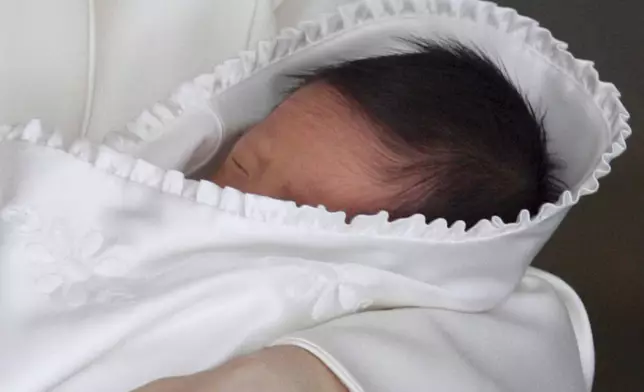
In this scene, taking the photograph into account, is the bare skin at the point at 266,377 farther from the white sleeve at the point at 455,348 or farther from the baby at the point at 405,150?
the baby at the point at 405,150

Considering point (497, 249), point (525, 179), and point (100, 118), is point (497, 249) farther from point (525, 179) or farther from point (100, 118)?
point (100, 118)

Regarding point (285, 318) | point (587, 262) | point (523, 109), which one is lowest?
point (587, 262)

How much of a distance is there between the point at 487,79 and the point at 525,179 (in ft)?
0.34

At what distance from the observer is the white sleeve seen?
66 centimetres

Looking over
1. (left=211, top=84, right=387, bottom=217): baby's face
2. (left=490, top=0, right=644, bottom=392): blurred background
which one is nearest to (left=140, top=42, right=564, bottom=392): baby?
(left=211, top=84, right=387, bottom=217): baby's face

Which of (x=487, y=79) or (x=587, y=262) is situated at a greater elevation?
(x=487, y=79)

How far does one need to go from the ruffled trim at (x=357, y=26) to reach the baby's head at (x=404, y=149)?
0.04 metres

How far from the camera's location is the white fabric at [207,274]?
2.17 ft

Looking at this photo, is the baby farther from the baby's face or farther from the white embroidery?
the white embroidery

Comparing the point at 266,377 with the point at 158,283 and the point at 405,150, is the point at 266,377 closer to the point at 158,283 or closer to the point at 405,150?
the point at 158,283

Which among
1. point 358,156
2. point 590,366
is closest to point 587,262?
point 590,366

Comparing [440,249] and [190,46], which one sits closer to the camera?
[440,249]

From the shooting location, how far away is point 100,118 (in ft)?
2.80

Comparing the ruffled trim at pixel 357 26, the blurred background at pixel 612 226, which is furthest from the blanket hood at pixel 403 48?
the blurred background at pixel 612 226
